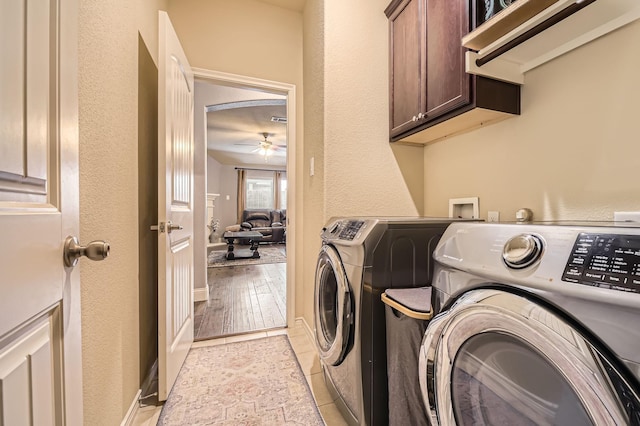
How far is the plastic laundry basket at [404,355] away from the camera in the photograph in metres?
0.92

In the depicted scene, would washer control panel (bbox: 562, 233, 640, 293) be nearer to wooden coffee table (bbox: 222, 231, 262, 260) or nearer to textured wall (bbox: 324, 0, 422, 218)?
textured wall (bbox: 324, 0, 422, 218)

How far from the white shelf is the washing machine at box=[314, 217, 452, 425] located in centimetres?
74

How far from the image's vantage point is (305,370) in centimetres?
166

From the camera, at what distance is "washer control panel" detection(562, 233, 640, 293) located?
15.6 inches

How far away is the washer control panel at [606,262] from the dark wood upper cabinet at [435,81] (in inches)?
36.3

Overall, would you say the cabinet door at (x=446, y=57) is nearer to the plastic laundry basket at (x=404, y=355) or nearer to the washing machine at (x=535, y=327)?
the washing machine at (x=535, y=327)

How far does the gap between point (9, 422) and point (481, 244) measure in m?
0.95

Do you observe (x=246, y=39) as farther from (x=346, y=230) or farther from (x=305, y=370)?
(x=305, y=370)

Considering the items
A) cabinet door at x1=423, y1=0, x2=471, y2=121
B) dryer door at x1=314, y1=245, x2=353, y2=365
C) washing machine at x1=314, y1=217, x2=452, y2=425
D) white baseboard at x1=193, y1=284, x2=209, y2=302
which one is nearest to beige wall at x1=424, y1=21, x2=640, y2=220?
cabinet door at x1=423, y1=0, x2=471, y2=121

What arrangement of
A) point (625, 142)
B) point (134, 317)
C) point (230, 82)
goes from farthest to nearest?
point (230, 82) → point (134, 317) → point (625, 142)

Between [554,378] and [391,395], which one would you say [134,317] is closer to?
[391,395]

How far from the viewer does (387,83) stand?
1797 mm

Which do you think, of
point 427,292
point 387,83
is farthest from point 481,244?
point 387,83

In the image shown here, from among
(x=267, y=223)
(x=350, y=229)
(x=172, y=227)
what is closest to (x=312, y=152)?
(x=350, y=229)
